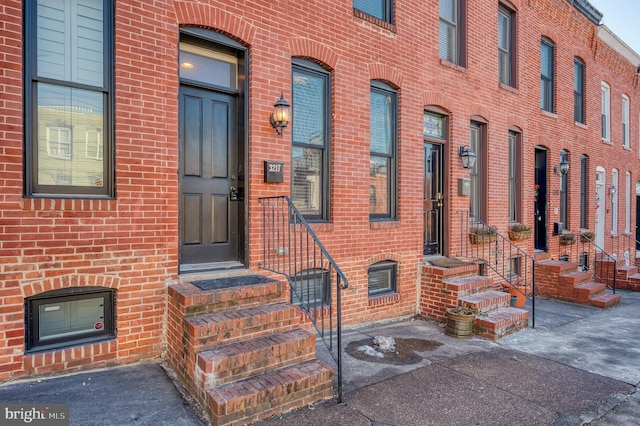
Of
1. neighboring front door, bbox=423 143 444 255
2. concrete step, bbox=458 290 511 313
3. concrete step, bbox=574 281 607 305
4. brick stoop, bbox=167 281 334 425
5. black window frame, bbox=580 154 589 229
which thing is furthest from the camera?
black window frame, bbox=580 154 589 229

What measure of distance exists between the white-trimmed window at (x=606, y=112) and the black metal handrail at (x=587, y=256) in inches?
153

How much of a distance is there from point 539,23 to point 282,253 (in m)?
8.47

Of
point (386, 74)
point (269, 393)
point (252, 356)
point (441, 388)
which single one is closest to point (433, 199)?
point (386, 74)

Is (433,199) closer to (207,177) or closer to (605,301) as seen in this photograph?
(605,301)

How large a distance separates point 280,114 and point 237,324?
Answer: 2.44 meters

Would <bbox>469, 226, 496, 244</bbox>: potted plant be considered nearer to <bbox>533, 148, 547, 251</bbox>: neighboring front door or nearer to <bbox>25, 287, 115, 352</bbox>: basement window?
<bbox>533, 148, 547, 251</bbox>: neighboring front door

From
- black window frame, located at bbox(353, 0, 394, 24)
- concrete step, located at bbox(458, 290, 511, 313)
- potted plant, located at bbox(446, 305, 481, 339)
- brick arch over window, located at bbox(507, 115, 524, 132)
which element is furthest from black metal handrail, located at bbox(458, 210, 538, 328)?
black window frame, located at bbox(353, 0, 394, 24)

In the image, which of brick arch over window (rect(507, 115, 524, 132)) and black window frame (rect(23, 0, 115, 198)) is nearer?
black window frame (rect(23, 0, 115, 198))

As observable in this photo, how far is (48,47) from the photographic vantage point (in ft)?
11.7

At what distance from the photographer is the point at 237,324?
350 centimetres

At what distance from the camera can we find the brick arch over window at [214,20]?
413 cm

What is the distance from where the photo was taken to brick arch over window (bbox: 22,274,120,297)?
3387 millimetres

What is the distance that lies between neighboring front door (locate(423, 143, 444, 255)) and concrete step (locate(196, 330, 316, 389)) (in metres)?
3.95

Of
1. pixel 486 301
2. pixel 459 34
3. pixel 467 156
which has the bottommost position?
pixel 486 301
